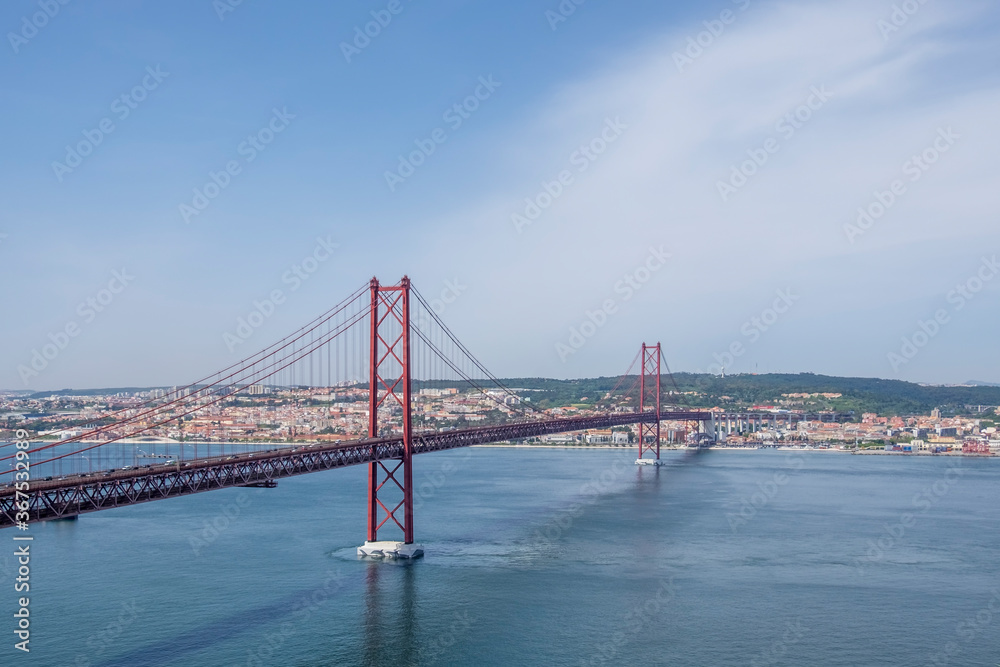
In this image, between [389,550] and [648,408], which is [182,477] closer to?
[389,550]

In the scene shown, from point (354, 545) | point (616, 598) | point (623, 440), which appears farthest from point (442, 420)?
point (616, 598)

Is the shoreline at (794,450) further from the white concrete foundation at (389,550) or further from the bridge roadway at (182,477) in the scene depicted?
the bridge roadway at (182,477)

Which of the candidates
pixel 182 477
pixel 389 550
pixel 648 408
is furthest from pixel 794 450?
pixel 182 477

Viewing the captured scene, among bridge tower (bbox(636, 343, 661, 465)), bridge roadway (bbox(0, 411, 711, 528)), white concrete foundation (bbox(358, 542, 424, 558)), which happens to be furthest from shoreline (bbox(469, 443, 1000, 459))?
bridge roadway (bbox(0, 411, 711, 528))

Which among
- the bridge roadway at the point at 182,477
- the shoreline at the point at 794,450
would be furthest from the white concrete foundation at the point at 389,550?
the shoreline at the point at 794,450

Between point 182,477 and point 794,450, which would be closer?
point 182,477
